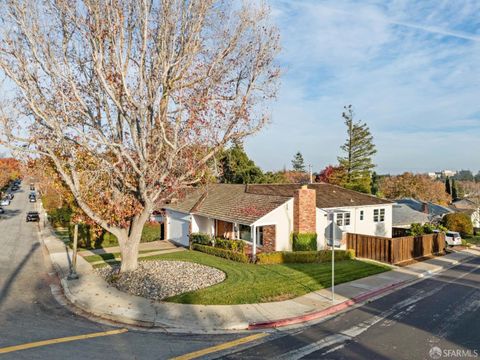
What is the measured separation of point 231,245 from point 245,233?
99.1 inches

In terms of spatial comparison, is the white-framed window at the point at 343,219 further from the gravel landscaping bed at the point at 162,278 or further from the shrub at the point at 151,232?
the shrub at the point at 151,232

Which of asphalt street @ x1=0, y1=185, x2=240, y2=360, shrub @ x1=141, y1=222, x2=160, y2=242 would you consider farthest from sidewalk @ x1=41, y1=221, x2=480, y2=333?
shrub @ x1=141, y1=222, x2=160, y2=242

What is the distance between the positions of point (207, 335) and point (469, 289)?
1186cm

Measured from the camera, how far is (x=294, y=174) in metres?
91.6

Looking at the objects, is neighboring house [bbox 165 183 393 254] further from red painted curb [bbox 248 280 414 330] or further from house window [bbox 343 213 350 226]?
red painted curb [bbox 248 280 414 330]

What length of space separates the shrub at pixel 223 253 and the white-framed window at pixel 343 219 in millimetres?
9740

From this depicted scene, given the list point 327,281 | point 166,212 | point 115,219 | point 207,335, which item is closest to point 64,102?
point 115,219

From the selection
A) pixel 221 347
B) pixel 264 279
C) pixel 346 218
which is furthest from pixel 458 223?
pixel 221 347

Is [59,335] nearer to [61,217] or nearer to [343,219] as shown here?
[343,219]

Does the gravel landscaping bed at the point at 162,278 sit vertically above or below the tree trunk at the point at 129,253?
below

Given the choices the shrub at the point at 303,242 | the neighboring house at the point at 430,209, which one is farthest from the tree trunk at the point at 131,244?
the neighboring house at the point at 430,209

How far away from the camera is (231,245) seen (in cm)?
2131

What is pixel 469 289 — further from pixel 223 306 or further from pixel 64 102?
pixel 64 102

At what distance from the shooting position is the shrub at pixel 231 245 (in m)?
20.9
